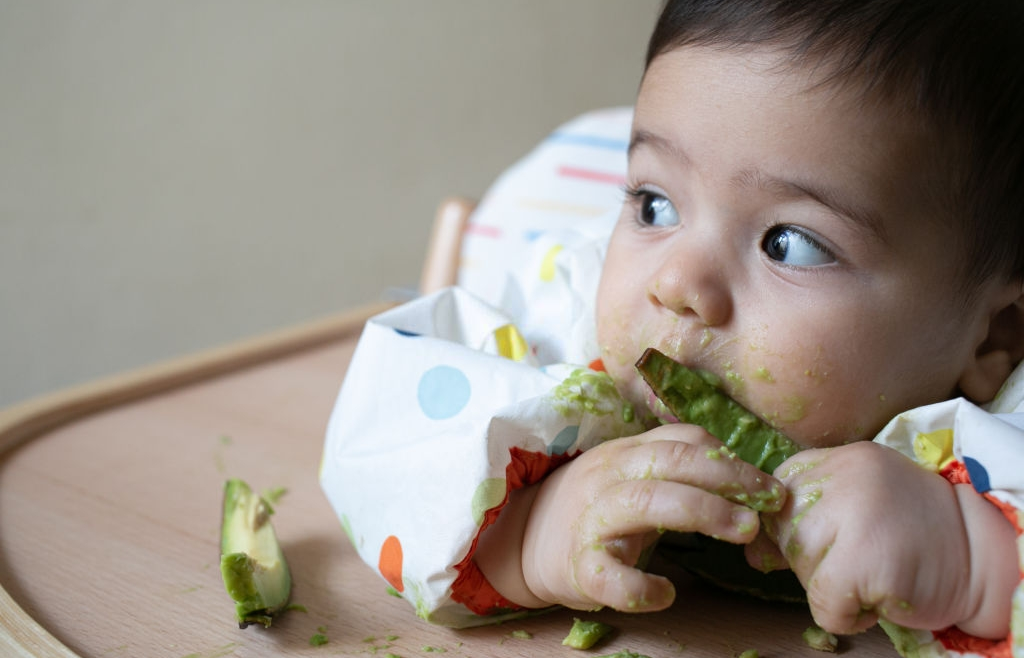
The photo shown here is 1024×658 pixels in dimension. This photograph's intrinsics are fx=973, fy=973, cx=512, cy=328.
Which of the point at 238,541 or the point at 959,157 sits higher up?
the point at 959,157

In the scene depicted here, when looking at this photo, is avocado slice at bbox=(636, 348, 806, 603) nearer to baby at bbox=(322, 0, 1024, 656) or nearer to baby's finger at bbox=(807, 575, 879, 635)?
baby at bbox=(322, 0, 1024, 656)

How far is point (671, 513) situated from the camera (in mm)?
583

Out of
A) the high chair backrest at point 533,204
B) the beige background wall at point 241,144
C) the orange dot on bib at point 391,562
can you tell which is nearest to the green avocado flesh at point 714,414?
the orange dot on bib at point 391,562

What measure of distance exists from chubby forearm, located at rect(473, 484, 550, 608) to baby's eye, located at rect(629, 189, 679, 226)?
0.22 m

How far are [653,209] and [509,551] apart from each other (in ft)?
0.93

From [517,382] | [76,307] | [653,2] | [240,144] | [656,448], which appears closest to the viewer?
[656,448]

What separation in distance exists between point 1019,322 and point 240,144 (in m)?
1.83

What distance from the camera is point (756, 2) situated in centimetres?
68

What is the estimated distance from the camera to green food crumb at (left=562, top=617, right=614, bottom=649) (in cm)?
65

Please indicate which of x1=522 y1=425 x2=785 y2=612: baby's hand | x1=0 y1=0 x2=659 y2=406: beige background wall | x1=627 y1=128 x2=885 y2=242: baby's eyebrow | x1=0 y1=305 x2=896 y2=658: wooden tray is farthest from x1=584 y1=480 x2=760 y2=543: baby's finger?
x1=0 y1=0 x2=659 y2=406: beige background wall

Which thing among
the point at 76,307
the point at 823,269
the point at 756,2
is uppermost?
the point at 756,2

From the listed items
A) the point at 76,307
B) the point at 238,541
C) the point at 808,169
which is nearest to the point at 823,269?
the point at 808,169

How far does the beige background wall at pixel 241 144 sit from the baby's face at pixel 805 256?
1.60 meters

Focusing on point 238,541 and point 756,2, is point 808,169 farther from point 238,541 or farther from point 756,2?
point 238,541
